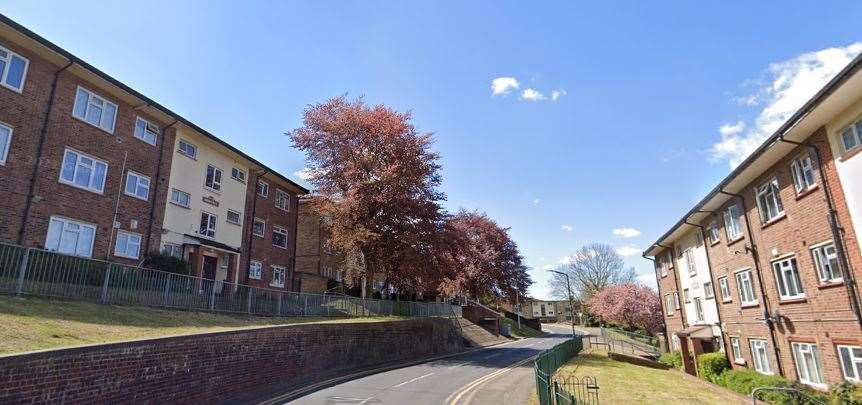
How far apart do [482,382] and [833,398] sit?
10.6 metres

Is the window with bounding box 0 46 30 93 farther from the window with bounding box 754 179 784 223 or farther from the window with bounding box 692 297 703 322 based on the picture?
the window with bounding box 692 297 703 322

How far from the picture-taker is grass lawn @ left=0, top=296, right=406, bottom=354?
9.48 metres

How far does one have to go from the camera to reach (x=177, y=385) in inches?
436

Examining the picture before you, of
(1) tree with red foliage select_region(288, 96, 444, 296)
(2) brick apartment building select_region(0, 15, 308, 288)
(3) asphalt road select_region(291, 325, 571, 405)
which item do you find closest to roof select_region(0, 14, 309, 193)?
(2) brick apartment building select_region(0, 15, 308, 288)

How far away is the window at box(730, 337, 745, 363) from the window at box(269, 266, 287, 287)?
26.0 meters

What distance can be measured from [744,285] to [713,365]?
15.6 feet

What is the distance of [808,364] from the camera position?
14.9 meters

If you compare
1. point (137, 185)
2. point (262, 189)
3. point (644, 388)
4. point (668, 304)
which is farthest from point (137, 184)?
point (668, 304)

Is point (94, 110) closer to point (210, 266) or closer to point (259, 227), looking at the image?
point (210, 266)

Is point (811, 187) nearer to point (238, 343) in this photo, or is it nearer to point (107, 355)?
point (238, 343)

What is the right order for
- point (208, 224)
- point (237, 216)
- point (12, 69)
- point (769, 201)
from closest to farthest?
point (769, 201), point (12, 69), point (208, 224), point (237, 216)

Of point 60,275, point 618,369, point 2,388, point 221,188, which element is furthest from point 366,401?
point 221,188

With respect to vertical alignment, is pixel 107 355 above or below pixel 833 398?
above

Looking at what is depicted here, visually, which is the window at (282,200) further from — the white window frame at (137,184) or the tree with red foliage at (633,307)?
the tree with red foliage at (633,307)
